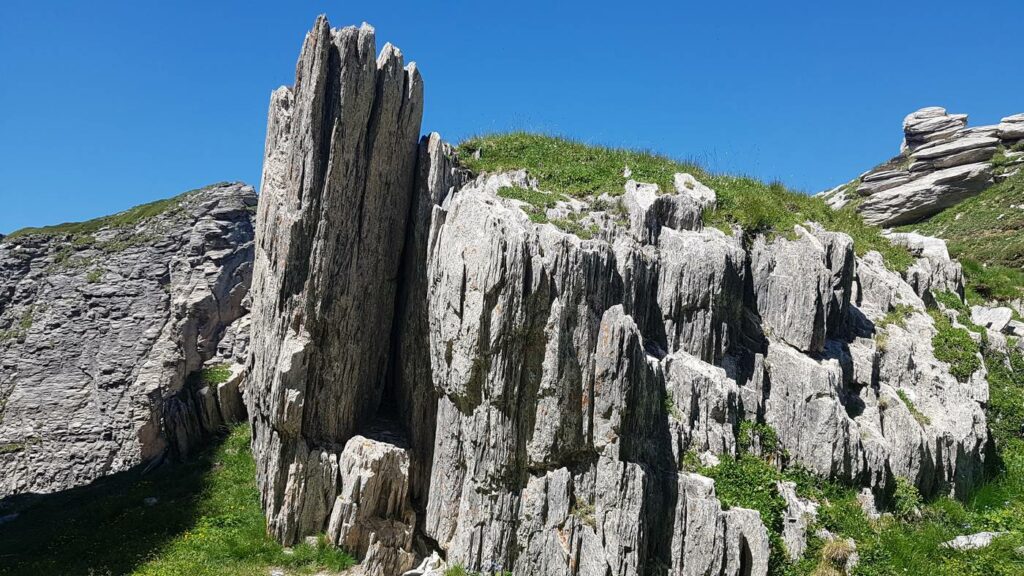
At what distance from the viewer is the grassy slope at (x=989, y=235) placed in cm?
2952

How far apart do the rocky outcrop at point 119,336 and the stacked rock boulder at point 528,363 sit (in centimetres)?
928

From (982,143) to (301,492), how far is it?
56412 millimetres

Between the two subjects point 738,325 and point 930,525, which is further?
point 738,325

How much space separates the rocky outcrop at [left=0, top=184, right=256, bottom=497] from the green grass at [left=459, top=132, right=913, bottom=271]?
1428cm

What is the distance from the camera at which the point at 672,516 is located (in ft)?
47.5

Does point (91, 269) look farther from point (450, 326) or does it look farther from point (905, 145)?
point (905, 145)

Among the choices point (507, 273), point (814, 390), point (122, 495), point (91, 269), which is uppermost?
point (91, 269)

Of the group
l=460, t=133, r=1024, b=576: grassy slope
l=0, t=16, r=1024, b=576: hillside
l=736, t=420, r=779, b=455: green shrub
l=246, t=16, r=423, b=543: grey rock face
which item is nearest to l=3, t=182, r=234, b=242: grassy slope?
l=0, t=16, r=1024, b=576: hillside

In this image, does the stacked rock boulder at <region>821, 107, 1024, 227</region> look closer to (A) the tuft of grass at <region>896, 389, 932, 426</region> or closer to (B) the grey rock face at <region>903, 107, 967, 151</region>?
(B) the grey rock face at <region>903, 107, 967, 151</region>

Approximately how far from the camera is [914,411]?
1759 centimetres

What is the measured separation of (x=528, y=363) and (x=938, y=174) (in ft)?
154

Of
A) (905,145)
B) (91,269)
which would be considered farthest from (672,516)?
(905,145)

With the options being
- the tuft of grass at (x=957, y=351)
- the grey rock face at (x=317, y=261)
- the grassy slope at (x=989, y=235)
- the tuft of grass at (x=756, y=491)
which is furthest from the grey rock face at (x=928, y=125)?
the grey rock face at (x=317, y=261)

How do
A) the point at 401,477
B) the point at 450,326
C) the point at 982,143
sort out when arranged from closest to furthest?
the point at 450,326
the point at 401,477
the point at 982,143
